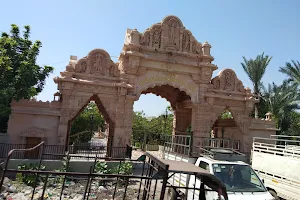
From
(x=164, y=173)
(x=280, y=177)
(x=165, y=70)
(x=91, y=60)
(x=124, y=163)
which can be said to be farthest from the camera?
(x=165, y=70)

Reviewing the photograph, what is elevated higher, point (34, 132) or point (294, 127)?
point (294, 127)

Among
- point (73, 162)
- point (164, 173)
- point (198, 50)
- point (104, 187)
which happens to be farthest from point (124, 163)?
point (198, 50)

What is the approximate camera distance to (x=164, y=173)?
3.90 m

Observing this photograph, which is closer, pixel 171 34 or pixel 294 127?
pixel 171 34

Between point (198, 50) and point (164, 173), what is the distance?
41.4 feet

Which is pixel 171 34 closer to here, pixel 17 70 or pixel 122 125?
pixel 122 125

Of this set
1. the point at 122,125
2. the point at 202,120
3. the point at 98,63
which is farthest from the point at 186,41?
the point at 122,125

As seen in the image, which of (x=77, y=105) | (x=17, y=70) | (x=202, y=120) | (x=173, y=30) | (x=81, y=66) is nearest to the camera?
(x=17, y=70)

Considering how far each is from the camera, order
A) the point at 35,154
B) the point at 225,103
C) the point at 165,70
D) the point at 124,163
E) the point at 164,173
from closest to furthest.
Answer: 1. the point at 164,173
2. the point at 124,163
3. the point at 35,154
4. the point at 165,70
5. the point at 225,103

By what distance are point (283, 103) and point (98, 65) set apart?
15.5 meters

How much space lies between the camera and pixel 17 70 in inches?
454

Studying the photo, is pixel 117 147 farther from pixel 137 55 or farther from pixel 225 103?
pixel 225 103

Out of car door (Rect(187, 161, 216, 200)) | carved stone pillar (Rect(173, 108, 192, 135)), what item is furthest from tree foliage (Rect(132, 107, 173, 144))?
car door (Rect(187, 161, 216, 200))

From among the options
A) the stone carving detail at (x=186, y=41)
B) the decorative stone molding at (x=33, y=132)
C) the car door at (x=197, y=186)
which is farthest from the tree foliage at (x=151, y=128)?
the car door at (x=197, y=186)
